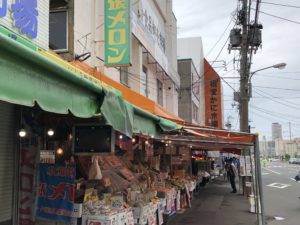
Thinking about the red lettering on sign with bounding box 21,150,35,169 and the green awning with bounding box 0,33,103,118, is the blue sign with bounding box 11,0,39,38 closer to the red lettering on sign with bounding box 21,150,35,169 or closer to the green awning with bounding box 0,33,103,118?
the red lettering on sign with bounding box 21,150,35,169

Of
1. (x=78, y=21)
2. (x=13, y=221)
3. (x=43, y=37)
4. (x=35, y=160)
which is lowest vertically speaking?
(x=13, y=221)

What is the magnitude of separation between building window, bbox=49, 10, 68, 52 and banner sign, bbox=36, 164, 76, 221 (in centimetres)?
493

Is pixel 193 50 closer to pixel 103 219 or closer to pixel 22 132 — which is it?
pixel 103 219

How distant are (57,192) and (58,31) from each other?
5.72 metres

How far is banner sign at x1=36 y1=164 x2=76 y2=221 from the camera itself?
641 centimetres

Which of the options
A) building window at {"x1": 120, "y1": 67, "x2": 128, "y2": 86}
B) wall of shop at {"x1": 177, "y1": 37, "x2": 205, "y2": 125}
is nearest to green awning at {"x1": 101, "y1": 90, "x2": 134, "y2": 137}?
building window at {"x1": 120, "y1": 67, "x2": 128, "y2": 86}

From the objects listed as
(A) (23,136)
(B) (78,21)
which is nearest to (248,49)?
(B) (78,21)

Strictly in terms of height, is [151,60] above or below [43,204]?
above

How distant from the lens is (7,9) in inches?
269

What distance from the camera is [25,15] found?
7363 mm

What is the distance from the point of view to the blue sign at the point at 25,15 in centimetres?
696

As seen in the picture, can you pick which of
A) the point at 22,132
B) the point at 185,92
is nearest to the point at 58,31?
the point at 22,132

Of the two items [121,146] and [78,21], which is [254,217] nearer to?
[121,146]

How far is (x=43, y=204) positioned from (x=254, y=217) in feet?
30.6
